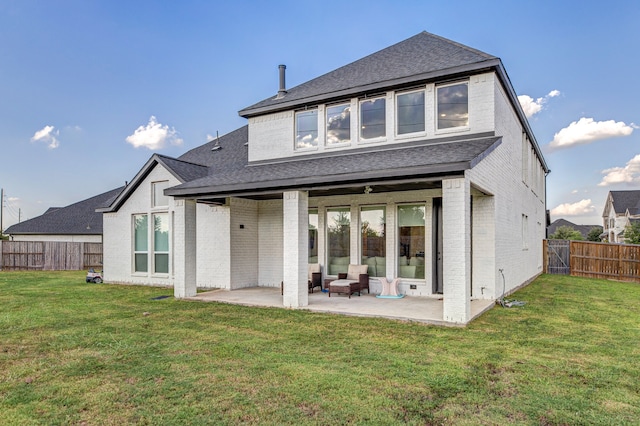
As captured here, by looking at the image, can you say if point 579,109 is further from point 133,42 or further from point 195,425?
point 195,425

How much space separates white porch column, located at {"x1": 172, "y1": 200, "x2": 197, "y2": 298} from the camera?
1085 centimetres

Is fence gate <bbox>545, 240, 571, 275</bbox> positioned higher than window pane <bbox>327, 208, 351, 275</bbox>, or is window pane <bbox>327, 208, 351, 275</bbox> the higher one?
window pane <bbox>327, 208, 351, 275</bbox>

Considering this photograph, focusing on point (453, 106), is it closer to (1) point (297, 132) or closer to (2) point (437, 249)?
(2) point (437, 249)

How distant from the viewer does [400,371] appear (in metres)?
4.84

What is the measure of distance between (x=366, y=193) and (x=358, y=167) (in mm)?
2517

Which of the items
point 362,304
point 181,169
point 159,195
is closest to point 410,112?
point 362,304

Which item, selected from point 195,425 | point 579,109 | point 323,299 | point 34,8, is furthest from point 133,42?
point 579,109

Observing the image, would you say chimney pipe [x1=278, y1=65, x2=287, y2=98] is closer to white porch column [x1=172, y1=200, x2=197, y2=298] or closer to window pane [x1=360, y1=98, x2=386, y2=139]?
window pane [x1=360, y1=98, x2=386, y2=139]

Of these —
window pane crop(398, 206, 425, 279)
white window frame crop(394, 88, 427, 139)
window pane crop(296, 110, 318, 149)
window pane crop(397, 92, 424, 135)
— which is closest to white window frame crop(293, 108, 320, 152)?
window pane crop(296, 110, 318, 149)

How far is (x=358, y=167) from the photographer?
348 inches

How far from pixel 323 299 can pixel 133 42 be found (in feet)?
50.3

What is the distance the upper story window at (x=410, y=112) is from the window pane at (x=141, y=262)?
10.2 m

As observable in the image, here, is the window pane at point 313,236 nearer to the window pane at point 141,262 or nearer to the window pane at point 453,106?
the window pane at point 453,106

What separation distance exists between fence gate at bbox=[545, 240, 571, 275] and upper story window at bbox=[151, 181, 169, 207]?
19.1 meters
